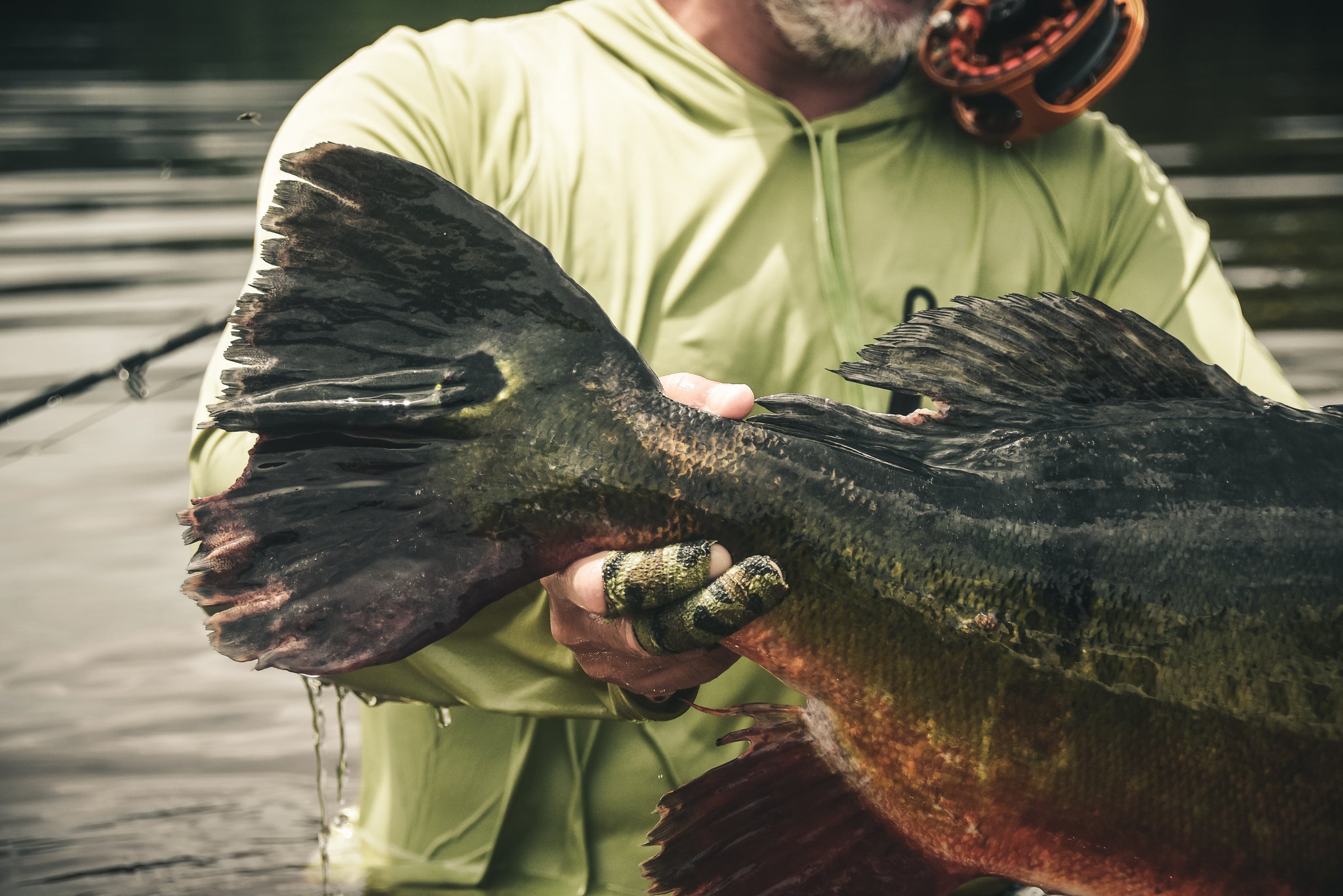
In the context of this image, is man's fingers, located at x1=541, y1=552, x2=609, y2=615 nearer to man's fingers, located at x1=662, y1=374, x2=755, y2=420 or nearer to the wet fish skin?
the wet fish skin

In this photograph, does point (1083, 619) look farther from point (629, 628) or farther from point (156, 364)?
point (156, 364)

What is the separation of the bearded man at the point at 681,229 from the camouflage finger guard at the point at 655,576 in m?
0.61

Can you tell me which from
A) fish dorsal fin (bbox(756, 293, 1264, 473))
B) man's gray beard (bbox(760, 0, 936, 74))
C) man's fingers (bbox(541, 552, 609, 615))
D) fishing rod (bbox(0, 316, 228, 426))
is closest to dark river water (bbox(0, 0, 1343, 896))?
fishing rod (bbox(0, 316, 228, 426))

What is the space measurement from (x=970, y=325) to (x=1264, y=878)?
2.58 ft

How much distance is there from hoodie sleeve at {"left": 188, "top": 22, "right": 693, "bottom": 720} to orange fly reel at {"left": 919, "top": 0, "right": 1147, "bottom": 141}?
824 mm

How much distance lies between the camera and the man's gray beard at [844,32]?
2602 mm

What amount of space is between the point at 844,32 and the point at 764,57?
0.17 metres

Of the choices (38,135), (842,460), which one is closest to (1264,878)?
(842,460)

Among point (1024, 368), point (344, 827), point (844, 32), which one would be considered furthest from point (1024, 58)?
point (344, 827)

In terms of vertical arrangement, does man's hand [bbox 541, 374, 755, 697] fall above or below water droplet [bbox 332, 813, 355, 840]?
above

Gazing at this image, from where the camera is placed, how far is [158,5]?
1324 inches

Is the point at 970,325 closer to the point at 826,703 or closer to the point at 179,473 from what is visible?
the point at 826,703

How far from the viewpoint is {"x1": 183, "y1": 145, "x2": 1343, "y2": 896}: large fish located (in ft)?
5.45

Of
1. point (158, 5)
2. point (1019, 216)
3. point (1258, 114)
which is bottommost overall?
point (158, 5)
